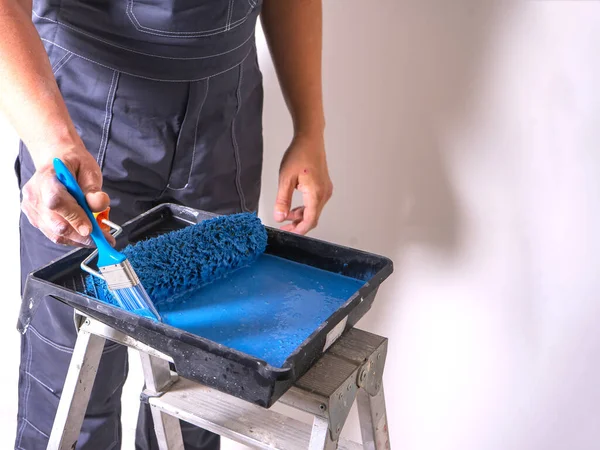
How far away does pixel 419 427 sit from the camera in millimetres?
1388

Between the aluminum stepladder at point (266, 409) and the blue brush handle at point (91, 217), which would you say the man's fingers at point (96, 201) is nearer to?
the blue brush handle at point (91, 217)

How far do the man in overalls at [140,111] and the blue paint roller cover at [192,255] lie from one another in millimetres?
101

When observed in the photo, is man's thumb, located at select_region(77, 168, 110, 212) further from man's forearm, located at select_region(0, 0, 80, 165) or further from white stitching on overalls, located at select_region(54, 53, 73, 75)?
white stitching on overalls, located at select_region(54, 53, 73, 75)

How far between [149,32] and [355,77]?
41 centimetres

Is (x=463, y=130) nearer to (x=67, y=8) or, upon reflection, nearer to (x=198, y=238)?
(x=198, y=238)

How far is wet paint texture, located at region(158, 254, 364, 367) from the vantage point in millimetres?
705

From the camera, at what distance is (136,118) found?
3.18 ft

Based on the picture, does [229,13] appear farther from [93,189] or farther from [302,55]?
[93,189]

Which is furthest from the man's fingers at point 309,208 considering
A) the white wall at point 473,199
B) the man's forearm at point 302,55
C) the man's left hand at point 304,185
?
the white wall at point 473,199

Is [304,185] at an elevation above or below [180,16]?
below

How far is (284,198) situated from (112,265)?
1.26 feet

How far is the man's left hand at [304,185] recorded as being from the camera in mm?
1033

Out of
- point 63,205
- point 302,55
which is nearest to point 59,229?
point 63,205

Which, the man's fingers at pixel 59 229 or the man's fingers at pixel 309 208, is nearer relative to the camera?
the man's fingers at pixel 59 229
